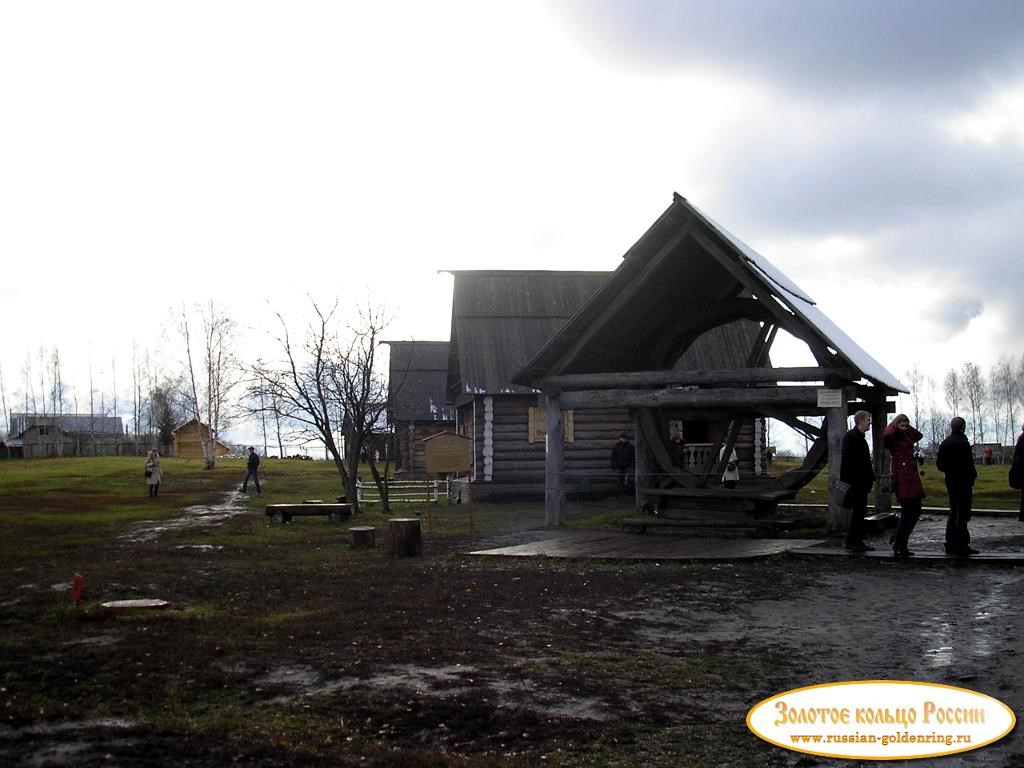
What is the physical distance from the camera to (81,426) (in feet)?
417

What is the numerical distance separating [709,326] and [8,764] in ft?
54.8

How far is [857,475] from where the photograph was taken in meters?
14.3

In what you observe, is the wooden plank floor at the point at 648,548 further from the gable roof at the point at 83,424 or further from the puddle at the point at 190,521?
the gable roof at the point at 83,424

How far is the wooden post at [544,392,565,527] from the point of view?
1975 cm

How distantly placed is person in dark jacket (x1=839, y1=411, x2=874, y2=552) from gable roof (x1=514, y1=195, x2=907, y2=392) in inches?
85.4

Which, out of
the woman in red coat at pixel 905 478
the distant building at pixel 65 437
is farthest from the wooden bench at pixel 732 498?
the distant building at pixel 65 437

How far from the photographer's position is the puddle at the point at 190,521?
2052cm

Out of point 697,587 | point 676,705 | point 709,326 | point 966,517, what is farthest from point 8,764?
point 709,326

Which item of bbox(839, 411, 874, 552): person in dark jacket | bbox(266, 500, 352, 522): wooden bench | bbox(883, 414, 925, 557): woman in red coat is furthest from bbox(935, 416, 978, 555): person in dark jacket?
bbox(266, 500, 352, 522): wooden bench

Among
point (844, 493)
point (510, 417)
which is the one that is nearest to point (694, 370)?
point (844, 493)

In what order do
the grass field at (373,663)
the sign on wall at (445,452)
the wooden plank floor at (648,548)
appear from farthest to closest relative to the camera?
the sign on wall at (445,452), the wooden plank floor at (648,548), the grass field at (373,663)

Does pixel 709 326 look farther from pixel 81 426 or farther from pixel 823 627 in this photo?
pixel 81 426

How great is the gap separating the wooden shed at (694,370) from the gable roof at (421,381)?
97.4 feet

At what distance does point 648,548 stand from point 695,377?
3958mm
